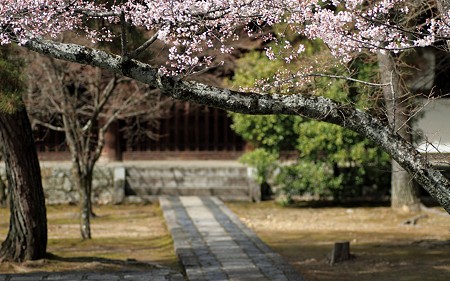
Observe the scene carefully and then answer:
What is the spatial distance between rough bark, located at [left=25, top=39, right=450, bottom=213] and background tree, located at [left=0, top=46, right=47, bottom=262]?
435 centimetres

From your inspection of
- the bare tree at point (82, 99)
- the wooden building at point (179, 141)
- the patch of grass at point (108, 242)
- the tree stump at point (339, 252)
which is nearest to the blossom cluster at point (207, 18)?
the patch of grass at point (108, 242)

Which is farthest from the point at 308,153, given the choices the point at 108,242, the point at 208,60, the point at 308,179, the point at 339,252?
the point at 208,60

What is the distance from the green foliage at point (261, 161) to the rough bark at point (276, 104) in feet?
44.4

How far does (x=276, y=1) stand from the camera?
8.33 meters

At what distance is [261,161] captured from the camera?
70.9 ft

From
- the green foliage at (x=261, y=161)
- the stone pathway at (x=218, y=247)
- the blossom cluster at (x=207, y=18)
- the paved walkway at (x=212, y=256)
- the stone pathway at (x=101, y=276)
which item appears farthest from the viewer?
the green foliage at (x=261, y=161)

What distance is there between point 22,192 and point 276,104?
18.3 ft

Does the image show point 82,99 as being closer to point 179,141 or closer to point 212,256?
point 179,141

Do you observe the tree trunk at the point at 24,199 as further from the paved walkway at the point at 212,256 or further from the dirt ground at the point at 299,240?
the paved walkway at the point at 212,256

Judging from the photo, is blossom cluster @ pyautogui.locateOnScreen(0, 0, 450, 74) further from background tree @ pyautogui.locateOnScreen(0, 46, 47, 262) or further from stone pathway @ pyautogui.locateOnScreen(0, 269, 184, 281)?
background tree @ pyautogui.locateOnScreen(0, 46, 47, 262)

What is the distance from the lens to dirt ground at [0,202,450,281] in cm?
1252

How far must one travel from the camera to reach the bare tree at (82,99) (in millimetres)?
16594

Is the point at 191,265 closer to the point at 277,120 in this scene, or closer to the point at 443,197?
the point at 443,197

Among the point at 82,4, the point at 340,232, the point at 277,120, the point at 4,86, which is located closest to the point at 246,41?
the point at 277,120
